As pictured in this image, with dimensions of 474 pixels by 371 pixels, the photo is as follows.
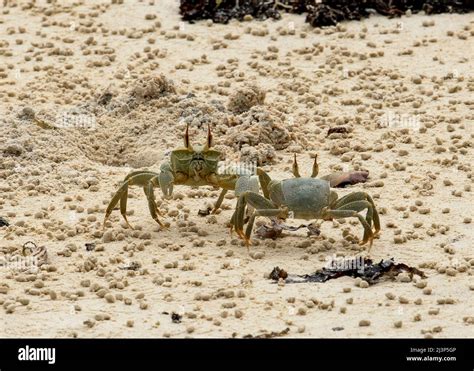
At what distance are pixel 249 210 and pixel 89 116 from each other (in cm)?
297

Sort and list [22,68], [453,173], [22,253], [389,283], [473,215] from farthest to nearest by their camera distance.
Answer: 1. [22,68]
2. [453,173]
3. [473,215]
4. [22,253]
5. [389,283]

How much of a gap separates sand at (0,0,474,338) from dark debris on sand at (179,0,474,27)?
0.56ft

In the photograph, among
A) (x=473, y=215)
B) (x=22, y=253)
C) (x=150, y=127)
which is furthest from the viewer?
(x=150, y=127)

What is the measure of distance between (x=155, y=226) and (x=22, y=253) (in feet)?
3.62

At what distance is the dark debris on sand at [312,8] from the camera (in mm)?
16391

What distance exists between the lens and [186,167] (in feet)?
36.2

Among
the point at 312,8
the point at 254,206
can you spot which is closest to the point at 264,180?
the point at 254,206

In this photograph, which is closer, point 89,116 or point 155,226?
point 155,226

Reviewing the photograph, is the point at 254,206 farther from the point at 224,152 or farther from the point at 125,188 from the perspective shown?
the point at 224,152

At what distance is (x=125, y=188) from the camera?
36.4 ft

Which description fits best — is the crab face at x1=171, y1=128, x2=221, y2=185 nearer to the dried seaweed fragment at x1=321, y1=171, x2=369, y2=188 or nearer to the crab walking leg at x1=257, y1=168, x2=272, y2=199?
the crab walking leg at x1=257, y1=168, x2=272, y2=199

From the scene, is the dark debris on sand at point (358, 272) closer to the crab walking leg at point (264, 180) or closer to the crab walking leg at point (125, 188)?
the crab walking leg at point (264, 180)
